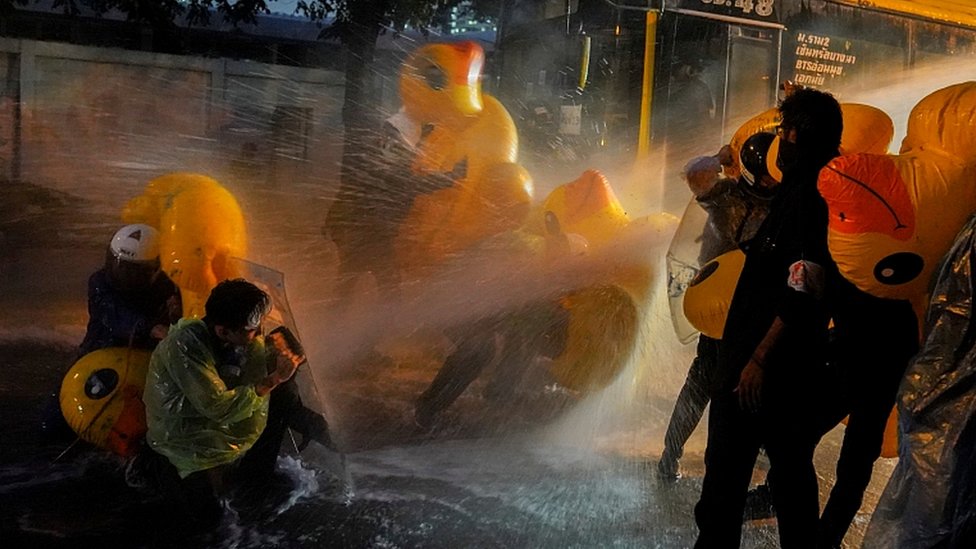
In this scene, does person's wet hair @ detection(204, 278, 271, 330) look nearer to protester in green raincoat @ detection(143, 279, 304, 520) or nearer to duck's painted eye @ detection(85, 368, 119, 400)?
protester in green raincoat @ detection(143, 279, 304, 520)

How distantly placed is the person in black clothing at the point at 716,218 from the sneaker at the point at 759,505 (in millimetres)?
424

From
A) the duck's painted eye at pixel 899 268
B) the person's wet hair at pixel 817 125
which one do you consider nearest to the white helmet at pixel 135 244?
the person's wet hair at pixel 817 125

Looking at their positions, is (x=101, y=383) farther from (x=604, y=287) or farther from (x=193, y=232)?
(x=604, y=287)

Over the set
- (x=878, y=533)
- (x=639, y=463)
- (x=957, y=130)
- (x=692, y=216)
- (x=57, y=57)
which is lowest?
(x=639, y=463)

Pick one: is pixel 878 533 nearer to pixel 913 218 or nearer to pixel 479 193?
pixel 913 218

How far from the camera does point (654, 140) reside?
234 inches

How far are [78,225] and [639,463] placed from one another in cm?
917

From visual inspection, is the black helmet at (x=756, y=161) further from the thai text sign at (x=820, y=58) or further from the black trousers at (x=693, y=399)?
the thai text sign at (x=820, y=58)

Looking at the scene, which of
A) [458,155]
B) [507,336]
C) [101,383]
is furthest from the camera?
[458,155]

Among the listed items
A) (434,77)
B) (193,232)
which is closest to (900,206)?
(193,232)

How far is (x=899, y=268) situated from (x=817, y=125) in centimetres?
57

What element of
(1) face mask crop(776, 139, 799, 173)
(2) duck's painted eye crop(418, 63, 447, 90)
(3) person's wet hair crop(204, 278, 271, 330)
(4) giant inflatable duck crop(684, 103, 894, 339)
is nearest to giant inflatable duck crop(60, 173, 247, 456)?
(3) person's wet hair crop(204, 278, 271, 330)

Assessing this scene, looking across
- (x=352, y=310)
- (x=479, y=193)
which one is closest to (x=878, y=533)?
(x=479, y=193)

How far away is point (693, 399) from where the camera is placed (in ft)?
13.5
